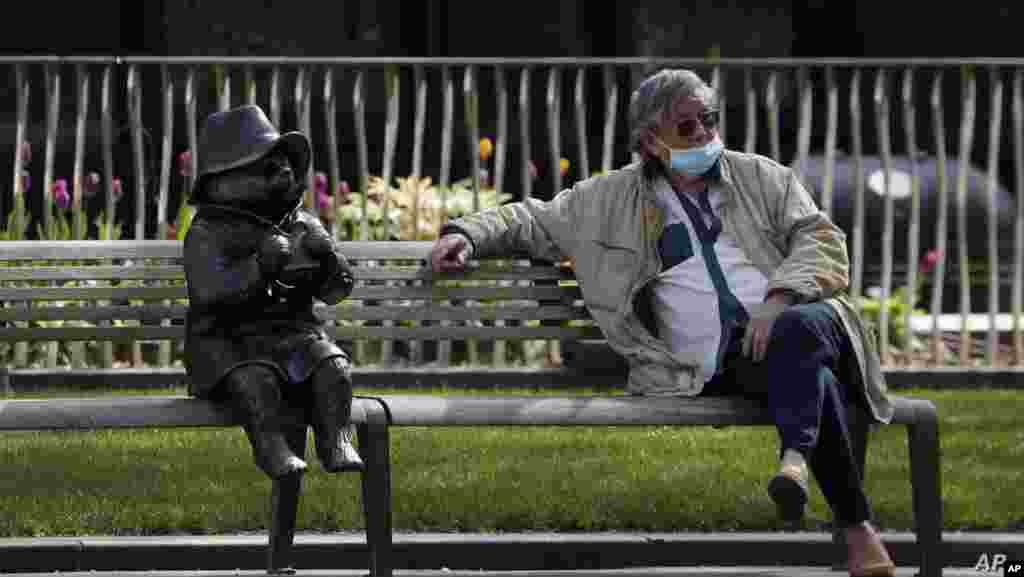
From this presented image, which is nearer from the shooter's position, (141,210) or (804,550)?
(804,550)

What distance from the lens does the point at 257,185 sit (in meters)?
5.61

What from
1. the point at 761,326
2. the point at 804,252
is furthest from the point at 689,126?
the point at 761,326

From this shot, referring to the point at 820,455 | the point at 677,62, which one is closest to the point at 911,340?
the point at 677,62

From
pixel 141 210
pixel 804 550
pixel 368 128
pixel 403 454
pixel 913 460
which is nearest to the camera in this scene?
pixel 913 460

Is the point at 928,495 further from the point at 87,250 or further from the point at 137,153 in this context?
the point at 137,153

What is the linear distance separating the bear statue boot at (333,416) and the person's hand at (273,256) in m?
0.25

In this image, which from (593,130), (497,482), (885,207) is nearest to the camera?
(497,482)

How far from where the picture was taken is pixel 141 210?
9797mm

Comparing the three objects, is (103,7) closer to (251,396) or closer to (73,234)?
(73,234)

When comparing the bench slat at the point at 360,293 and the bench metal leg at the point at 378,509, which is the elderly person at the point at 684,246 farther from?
the bench metal leg at the point at 378,509

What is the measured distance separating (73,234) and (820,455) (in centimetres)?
493

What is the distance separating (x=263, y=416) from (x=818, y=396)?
53.4 inches

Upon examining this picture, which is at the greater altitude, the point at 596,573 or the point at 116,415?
the point at 116,415

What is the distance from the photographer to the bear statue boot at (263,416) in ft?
17.7
